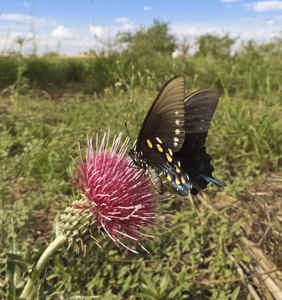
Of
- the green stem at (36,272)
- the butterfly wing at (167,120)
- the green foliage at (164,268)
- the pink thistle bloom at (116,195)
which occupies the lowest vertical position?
the green foliage at (164,268)

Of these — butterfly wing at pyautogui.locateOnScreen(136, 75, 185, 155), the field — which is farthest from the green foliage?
butterfly wing at pyautogui.locateOnScreen(136, 75, 185, 155)

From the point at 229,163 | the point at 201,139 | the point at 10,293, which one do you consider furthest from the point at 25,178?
the point at 229,163

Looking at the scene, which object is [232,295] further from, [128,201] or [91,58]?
[91,58]

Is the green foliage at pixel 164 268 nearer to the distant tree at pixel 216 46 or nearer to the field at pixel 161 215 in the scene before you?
the field at pixel 161 215

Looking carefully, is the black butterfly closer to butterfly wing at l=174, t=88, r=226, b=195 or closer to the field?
butterfly wing at l=174, t=88, r=226, b=195

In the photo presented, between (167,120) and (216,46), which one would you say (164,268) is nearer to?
(167,120)

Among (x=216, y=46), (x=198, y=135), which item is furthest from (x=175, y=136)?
(x=216, y=46)

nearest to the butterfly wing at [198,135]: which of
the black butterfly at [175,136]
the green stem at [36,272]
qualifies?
the black butterfly at [175,136]
